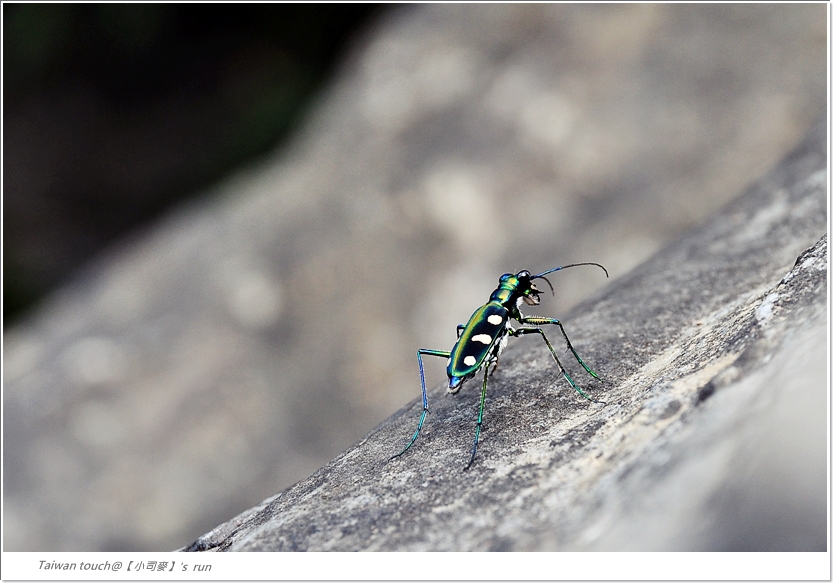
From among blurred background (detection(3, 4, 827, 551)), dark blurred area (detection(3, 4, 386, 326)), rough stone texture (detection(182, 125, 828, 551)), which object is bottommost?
rough stone texture (detection(182, 125, 828, 551))

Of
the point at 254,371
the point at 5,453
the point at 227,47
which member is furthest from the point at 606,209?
the point at 227,47

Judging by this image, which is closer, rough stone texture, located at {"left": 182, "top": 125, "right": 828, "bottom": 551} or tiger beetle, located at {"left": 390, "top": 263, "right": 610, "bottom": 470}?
rough stone texture, located at {"left": 182, "top": 125, "right": 828, "bottom": 551}

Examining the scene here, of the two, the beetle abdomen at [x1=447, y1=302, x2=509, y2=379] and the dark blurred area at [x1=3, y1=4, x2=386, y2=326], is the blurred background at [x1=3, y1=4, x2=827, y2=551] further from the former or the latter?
the beetle abdomen at [x1=447, y1=302, x2=509, y2=379]

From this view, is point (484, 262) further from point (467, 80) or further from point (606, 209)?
point (467, 80)

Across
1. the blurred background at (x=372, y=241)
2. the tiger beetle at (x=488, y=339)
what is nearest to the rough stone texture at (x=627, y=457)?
the tiger beetle at (x=488, y=339)

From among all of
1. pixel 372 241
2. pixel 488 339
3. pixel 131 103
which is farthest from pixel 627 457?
pixel 131 103

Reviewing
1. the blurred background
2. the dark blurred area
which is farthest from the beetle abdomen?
the dark blurred area

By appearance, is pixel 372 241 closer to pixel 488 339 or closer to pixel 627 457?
pixel 488 339
